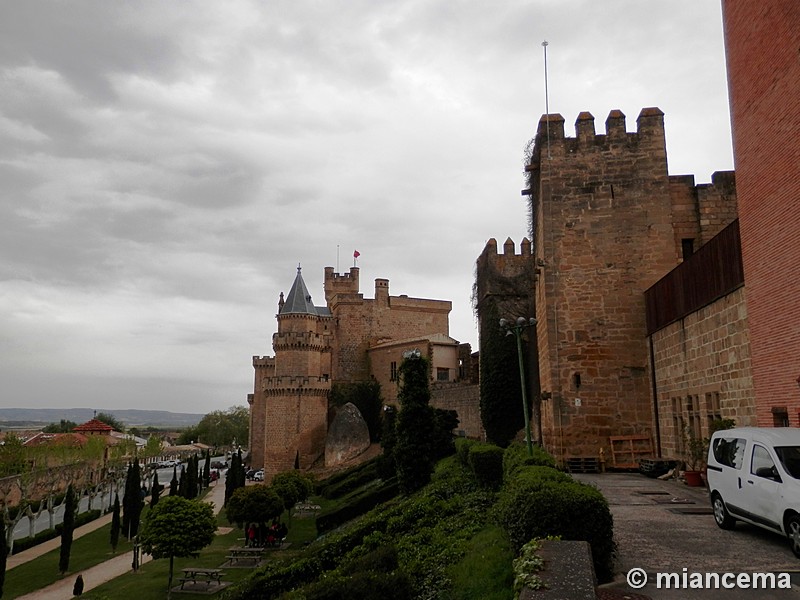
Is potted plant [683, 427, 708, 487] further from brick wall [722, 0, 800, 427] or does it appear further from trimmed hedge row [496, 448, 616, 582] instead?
trimmed hedge row [496, 448, 616, 582]

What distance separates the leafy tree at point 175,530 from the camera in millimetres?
20406

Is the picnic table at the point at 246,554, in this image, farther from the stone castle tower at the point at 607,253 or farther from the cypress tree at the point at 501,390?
the stone castle tower at the point at 607,253

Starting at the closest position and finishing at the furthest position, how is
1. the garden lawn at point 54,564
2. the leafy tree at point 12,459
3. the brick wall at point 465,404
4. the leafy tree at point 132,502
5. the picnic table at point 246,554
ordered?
the picnic table at point 246,554 → the garden lawn at point 54,564 → the leafy tree at point 132,502 → the brick wall at point 465,404 → the leafy tree at point 12,459

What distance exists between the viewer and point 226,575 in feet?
70.2

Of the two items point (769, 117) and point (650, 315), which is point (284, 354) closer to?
point (650, 315)

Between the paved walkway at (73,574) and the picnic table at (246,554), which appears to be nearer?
the paved walkway at (73,574)

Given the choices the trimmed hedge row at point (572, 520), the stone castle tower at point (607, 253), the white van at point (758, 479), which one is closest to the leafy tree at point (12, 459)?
the stone castle tower at point (607, 253)

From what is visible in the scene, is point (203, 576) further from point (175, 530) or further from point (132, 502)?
point (132, 502)

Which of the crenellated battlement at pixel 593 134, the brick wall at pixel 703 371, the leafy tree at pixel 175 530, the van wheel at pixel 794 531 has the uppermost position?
the crenellated battlement at pixel 593 134

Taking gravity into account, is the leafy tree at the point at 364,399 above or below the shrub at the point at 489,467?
above

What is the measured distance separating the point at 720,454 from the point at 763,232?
4.81 m

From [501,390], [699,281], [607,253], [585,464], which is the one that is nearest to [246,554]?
[501,390]

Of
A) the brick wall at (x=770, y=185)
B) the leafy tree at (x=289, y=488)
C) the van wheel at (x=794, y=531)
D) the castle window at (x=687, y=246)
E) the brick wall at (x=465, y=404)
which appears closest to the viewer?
the van wheel at (x=794, y=531)

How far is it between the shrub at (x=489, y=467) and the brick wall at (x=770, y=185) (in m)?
6.13
